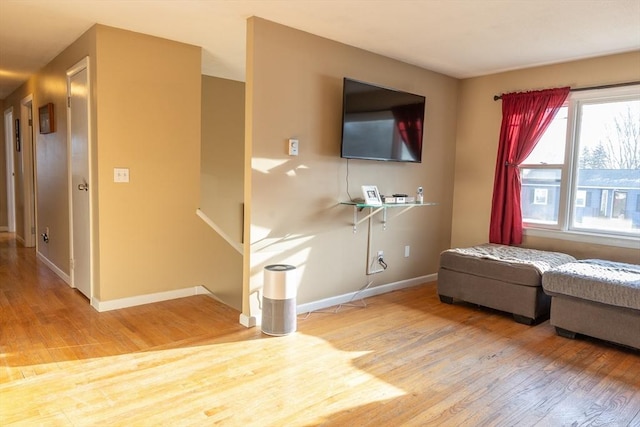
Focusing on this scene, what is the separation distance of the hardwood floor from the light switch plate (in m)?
1.10

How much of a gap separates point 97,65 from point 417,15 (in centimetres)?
249

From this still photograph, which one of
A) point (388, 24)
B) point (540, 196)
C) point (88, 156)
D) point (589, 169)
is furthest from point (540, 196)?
point (88, 156)

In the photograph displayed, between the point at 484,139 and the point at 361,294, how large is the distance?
2234 millimetres

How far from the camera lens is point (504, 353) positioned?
2898 mm

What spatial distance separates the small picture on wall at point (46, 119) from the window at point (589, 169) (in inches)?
194

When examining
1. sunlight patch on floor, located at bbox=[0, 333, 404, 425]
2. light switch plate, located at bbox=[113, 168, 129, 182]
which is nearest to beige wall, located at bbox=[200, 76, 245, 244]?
light switch plate, located at bbox=[113, 168, 129, 182]

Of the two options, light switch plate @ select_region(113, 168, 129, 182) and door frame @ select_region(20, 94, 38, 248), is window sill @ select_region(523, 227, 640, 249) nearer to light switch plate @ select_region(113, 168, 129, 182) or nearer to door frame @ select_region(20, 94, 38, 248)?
light switch plate @ select_region(113, 168, 129, 182)

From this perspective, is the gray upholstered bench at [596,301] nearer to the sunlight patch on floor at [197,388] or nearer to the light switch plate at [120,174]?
the sunlight patch on floor at [197,388]

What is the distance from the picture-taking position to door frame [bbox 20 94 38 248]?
18.6 ft

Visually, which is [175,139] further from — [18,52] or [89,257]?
[18,52]

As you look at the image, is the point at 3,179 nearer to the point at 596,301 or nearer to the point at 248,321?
the point at 248,321

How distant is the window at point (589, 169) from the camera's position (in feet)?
12.3

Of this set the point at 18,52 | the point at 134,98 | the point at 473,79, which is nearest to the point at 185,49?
the point at 134,98

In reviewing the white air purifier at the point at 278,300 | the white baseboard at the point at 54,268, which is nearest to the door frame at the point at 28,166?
the white baseboard at the point at 54,268
